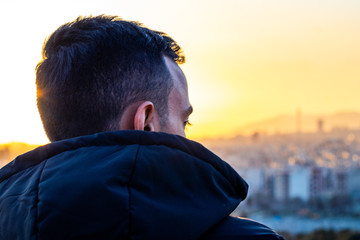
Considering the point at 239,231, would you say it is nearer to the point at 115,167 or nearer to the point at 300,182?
the point at 115,167

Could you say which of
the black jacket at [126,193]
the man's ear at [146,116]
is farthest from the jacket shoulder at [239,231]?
the man's ear at [146,116]

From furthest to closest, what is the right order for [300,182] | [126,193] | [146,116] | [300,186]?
[300,182] < [300,186] < [146,116] < [126,193]

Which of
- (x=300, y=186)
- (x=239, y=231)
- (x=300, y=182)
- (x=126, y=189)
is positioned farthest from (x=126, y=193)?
(x=300, y=182)

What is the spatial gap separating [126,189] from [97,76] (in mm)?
195

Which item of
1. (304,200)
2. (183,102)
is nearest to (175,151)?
(183,102)

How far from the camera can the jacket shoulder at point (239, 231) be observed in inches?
22.5

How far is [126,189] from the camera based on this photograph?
0.56 m

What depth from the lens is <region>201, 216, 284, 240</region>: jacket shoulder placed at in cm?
57

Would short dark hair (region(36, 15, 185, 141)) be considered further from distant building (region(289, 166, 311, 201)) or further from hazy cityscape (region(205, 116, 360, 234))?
distant building (region(289, 166, 311, 201))

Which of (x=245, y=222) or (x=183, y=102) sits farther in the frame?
(x=183, y=102)

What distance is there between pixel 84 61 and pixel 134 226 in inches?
9.9

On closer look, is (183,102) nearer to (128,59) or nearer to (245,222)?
(128,59)

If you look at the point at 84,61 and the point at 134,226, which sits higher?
the point at 84,61

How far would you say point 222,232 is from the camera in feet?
1.92
